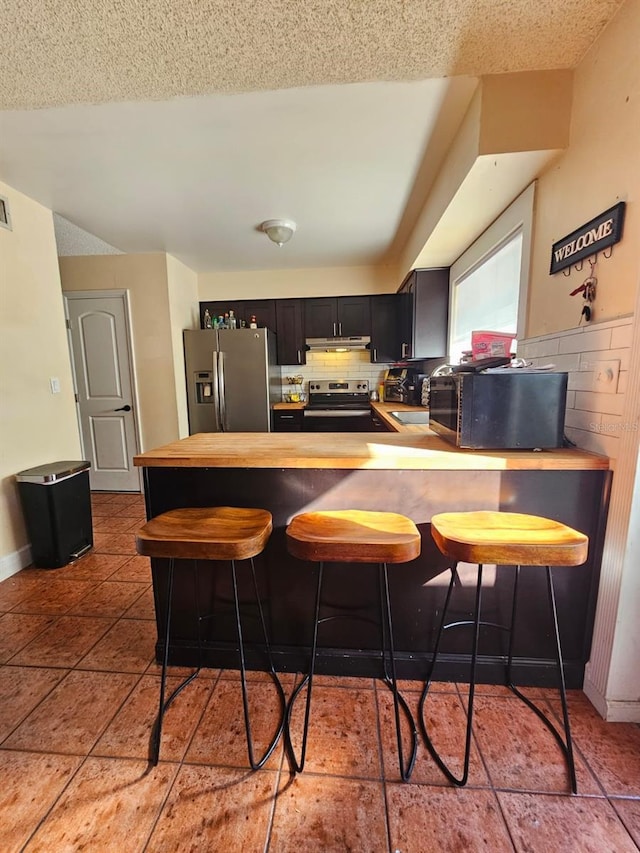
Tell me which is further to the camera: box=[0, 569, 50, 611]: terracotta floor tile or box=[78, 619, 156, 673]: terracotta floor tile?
Answer: box=[0, 569, 50, 611]: terracotta floor tile

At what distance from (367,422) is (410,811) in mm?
3145

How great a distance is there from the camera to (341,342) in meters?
3.99

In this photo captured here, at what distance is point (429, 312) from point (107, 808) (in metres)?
3.46

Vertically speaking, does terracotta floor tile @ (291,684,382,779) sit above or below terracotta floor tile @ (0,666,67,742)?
above

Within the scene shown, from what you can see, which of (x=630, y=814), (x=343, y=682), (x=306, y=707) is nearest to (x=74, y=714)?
(x=306, y=707)

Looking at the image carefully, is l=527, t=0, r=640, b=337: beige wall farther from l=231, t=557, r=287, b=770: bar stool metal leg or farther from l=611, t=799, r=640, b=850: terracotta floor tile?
l=231, t=557, r=287, b=770: bar stool metal leg

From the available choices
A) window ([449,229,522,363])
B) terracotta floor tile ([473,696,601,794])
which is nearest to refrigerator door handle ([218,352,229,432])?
window ([449,229,522,363])

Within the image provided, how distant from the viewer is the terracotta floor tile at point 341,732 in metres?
1.12

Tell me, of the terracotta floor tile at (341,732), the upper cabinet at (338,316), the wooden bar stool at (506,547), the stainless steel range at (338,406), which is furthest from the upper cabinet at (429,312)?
the terracotta floor tile at (341,732)

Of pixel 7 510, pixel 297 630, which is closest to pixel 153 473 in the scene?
pixel 297 630

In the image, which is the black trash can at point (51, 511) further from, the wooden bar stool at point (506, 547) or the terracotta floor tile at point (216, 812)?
the wooden bar stool at point (506, 547)

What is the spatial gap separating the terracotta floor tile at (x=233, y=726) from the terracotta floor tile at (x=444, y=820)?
1.30 feet

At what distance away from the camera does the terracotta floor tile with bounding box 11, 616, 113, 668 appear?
1.58 metres

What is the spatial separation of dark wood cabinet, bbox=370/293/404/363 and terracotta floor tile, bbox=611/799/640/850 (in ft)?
11.7
